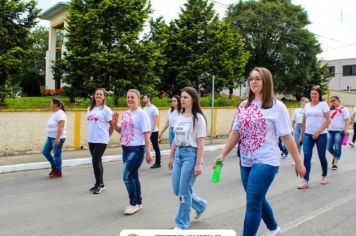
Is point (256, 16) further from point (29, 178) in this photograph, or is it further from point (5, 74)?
point (29, 178)

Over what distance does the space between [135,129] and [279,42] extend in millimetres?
33385

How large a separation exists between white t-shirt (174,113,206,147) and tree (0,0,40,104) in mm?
9704

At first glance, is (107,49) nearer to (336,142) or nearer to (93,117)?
(336,142)

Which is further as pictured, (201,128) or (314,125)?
(314,125)

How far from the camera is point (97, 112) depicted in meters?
6.97

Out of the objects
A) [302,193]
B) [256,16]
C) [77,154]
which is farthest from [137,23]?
[256,16]

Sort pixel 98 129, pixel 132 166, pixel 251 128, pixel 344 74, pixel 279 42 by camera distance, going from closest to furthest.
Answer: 1. pixel 251 128
2. pixel 132 166
3. pixel 98 129
4. pixel 279 42
5. pixel 344 74

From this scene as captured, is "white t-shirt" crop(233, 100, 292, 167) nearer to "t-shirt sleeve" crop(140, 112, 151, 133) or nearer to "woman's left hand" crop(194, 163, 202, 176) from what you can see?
"woman's left hand" crop(194, 163, 202, 176)

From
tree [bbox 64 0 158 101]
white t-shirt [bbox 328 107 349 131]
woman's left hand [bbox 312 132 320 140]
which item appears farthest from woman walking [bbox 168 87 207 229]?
tree [bbox 64 0 158 101]

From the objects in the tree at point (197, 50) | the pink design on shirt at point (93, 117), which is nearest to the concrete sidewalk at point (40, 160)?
the pink design on shirt at point (93, 117)

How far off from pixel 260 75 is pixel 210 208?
9.38 ft

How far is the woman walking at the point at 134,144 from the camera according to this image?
570cm

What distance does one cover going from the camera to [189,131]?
496 cm

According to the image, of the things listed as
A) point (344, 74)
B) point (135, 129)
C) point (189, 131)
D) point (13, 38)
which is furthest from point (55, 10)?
point (344, 74)
